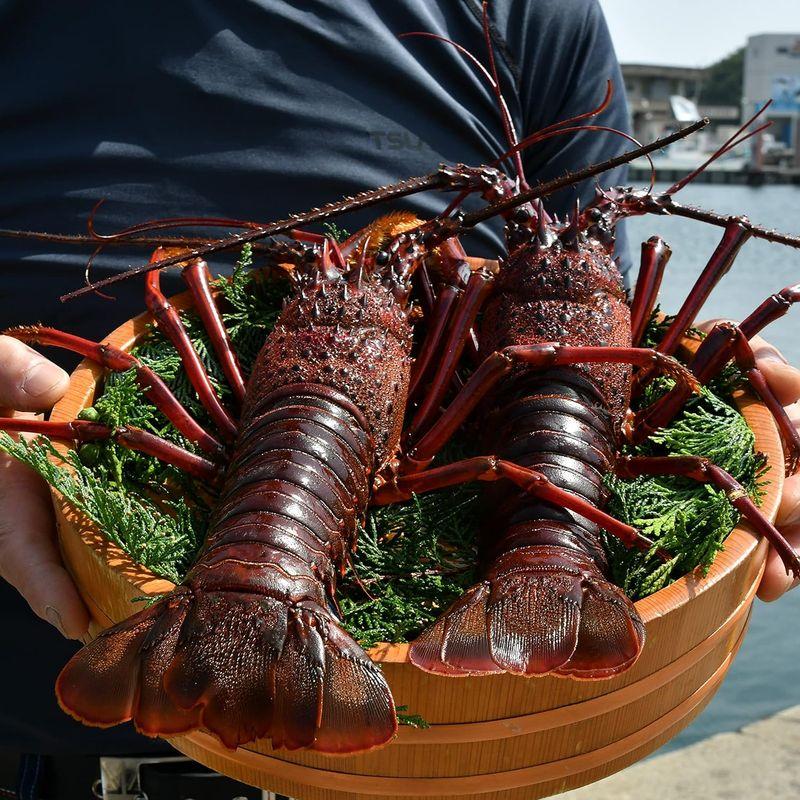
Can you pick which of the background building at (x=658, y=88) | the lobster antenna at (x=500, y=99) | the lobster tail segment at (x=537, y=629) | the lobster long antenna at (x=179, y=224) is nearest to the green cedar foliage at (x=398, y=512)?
the lobster tail segment at (x=537, y=629)

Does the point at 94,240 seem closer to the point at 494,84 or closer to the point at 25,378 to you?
the point at 25,378

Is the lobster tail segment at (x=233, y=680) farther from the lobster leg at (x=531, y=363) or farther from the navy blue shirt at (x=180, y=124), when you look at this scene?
the navy blue shirt at (x=180, y=124)

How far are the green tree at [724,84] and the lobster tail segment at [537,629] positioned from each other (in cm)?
8796

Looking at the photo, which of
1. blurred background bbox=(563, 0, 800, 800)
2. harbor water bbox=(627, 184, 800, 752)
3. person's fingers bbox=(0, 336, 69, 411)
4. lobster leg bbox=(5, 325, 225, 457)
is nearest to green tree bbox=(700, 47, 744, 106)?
blurred background bbox=(563, 0, 800, 800)

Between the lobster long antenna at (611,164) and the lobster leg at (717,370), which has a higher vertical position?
the lobster long antenna at (611,164)

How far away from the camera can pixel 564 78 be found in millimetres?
2713

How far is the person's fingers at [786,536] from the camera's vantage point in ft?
5.91

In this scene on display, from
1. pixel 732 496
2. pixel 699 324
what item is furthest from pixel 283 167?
pixel 732 496

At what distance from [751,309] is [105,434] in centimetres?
1630


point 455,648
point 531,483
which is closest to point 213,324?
point 531,483

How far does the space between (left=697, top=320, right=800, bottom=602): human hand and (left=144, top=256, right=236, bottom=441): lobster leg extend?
4.02 ft

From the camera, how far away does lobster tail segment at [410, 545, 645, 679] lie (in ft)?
4.46

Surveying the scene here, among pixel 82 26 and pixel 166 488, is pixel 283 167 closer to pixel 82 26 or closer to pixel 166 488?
pixel 82 26

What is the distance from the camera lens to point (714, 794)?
14.9 feet
